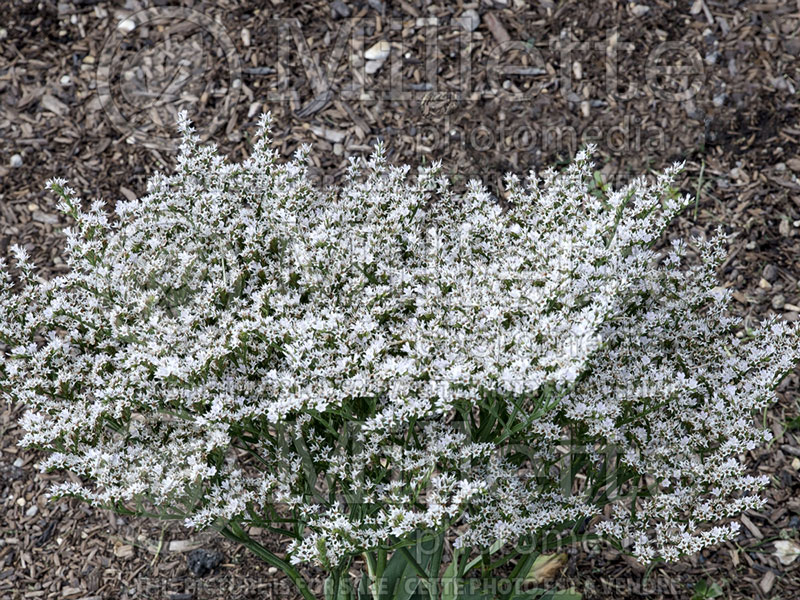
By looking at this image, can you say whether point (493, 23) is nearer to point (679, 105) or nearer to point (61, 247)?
point (679, 105)

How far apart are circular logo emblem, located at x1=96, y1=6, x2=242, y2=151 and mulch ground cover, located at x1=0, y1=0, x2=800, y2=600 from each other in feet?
0.06

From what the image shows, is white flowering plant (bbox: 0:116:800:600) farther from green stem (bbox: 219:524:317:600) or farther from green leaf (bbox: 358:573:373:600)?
green leaf (bbox: 358:573:373:600)

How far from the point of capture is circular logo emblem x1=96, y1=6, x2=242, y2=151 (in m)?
6.86

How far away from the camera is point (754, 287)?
5762mm

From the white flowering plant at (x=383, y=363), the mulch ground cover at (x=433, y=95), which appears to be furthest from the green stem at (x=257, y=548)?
the mulch ground cover at (x=433, y=95)

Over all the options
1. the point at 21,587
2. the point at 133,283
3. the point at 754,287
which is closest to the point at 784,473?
the point at 754,287

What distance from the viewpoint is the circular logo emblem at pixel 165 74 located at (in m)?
6.86

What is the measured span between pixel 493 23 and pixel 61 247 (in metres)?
3.90

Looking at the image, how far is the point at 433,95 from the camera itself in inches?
269

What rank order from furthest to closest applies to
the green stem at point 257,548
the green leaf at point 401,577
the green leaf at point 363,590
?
the green leaf at point 363,590 < the green leaf at point 401,577 < the green stem at point 257,548

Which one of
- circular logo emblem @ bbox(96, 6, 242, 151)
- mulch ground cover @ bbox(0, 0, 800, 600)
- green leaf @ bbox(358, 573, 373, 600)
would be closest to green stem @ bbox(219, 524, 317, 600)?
green leaf @ bbox(358, 573, 373, 600)

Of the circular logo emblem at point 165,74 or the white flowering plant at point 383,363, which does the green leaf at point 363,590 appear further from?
the circular logo emblem at point 165,74

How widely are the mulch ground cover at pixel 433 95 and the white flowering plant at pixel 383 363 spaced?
2.62 metres

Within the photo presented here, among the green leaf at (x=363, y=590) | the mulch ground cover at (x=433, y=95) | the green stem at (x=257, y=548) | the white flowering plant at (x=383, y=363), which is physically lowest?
the green leaf at (x=363, y=590)
